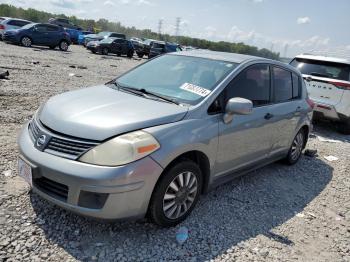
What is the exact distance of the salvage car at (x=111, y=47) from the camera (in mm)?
Result: 26453

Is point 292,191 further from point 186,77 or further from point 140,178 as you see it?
point 140,178

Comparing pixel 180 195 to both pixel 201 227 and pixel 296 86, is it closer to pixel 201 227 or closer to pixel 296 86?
pixel 201 227

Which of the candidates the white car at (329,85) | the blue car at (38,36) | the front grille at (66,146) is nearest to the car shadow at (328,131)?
the white car at (329,85)

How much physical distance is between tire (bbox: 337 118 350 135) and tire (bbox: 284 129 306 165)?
3.17 m

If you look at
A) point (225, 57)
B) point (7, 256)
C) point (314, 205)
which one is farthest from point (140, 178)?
point (314, 205)

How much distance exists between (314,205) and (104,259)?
3.03m

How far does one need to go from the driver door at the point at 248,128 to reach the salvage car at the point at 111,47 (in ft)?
75.8

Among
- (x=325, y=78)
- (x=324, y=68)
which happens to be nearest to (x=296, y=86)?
(x=325, y=78)

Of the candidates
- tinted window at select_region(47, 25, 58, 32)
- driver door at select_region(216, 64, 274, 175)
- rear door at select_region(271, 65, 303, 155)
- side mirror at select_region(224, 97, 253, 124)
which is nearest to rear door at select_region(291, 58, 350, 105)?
rear door at select_region(271, 65, 303, 155)

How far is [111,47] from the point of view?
88.5 ft

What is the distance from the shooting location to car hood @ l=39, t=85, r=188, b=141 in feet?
10.5

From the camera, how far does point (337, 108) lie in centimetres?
853

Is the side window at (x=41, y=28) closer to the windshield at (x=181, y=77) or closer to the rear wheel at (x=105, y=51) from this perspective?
the rear wheel at (x=105, y=51)

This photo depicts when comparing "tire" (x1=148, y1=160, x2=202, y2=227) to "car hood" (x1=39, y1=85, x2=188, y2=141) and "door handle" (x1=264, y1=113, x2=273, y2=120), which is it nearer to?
"car hood" (x1=39, y1=85, x2=188, y2=141)
